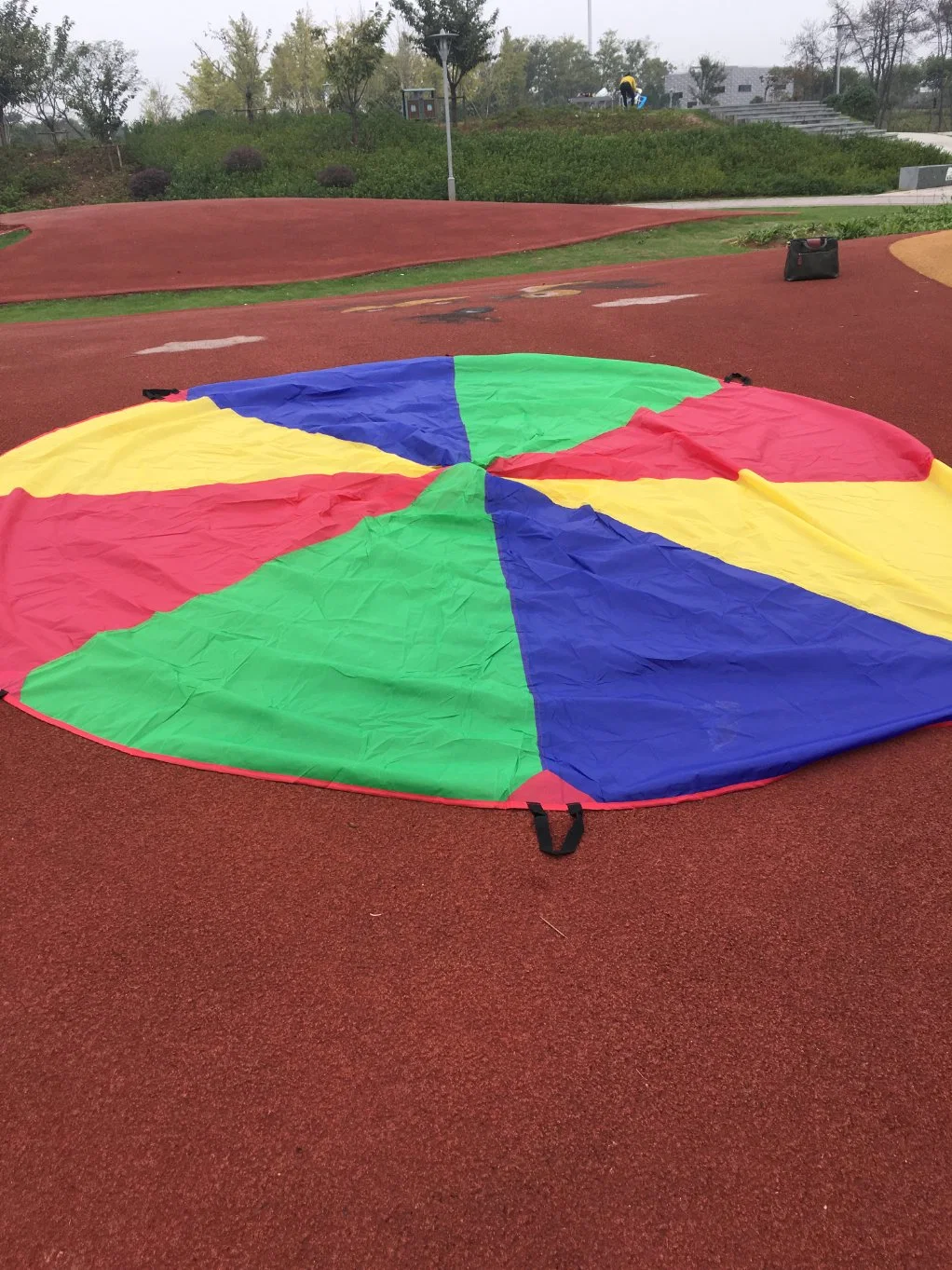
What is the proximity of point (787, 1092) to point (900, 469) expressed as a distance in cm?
413

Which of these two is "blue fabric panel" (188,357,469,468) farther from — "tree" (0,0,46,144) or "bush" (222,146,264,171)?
"tree" (0,0,46,144)

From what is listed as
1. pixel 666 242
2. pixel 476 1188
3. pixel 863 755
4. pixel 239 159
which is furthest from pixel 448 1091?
pixel 239 159

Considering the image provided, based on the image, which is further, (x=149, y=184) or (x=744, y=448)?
(x=149, y=184)

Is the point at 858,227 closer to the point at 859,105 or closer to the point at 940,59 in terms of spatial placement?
the point at 859,105

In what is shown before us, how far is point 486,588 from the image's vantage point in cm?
414

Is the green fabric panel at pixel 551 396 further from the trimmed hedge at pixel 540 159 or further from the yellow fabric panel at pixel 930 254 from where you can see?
the trimmed hedge at pixel 540 159

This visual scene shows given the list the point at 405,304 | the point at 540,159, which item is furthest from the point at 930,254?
the point at 540,159

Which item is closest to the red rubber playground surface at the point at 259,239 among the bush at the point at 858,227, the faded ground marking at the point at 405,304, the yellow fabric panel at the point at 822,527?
the bush at the point at 858,227

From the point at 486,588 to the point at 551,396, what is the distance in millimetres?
2543

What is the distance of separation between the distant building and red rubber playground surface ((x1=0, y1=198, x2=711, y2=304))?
115 ft

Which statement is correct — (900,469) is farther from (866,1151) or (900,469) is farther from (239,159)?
(239,159)

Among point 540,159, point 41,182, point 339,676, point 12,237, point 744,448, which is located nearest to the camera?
point 339,676

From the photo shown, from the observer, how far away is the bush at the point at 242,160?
23.6 m

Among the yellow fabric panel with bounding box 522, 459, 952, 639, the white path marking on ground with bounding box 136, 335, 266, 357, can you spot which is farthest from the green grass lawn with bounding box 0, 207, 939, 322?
the yellow fabric panel with bounding box 522, 459, 952, 639
